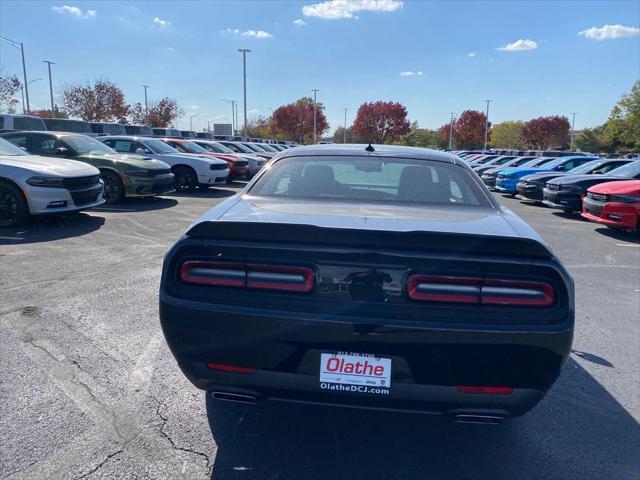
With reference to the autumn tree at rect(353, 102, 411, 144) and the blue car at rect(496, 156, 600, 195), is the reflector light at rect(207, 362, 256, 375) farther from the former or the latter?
the autumn tree at rect(353, 102, 411, 144)

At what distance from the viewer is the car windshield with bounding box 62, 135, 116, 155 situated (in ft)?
34.8

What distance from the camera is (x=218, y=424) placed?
2.81 metres

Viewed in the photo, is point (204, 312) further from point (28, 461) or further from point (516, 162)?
point (516, 162)

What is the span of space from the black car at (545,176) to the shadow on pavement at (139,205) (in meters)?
10.4

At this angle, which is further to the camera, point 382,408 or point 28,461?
point 28,461

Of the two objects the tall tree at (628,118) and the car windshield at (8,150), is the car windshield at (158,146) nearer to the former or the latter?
the car windshield at (8,150)

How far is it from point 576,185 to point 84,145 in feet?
39.1

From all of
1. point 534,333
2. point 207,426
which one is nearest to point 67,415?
point 207,426

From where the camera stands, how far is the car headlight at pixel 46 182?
7.75 meters

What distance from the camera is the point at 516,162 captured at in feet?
69.3

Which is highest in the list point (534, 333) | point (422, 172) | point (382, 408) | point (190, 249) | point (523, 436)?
point (422, 172)

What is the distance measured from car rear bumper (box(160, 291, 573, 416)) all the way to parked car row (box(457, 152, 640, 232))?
2.66m

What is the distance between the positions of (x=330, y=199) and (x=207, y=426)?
5.12ft

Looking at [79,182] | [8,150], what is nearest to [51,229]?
[79,182]
